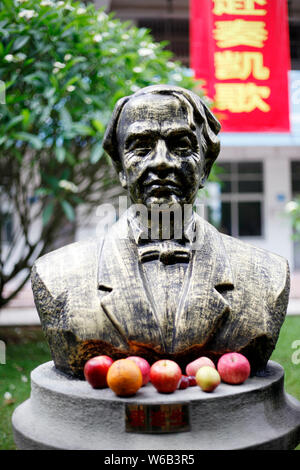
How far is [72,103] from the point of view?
14.6ft

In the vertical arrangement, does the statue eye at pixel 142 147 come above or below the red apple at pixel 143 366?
above

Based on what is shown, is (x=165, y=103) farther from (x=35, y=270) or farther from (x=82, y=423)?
(x=82, y=423)

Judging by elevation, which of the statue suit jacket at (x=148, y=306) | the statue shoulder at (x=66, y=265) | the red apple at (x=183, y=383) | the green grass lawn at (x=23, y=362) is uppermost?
the statue shoulder at (x=66, y=265)

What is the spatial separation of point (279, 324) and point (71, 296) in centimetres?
95

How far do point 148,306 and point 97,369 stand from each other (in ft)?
1.10

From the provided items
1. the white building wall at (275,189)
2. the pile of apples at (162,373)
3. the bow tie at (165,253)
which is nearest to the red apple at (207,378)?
the pile of apples at (162,373)

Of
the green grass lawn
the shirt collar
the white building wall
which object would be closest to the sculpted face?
the shirt collar

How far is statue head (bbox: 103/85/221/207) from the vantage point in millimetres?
2148

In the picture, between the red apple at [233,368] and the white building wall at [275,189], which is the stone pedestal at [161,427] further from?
the white building wall at [275,189]

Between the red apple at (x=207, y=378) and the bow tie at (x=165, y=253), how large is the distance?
525mm

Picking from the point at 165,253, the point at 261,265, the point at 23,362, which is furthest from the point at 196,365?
the point at 23,362

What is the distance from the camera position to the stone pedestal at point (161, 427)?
1.82m

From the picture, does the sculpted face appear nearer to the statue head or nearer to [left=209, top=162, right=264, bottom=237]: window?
the statue head

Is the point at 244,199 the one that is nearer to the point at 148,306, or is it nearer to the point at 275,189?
the point at 275,189
